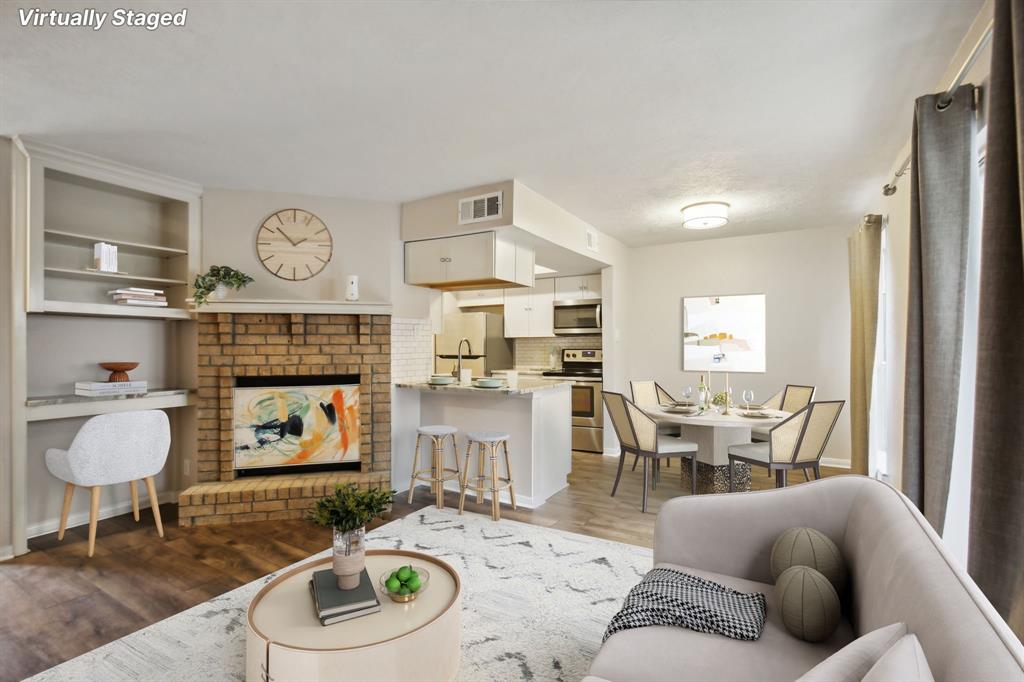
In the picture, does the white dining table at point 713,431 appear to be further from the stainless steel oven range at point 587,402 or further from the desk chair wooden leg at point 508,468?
the stainless steel oven range at point 587,402

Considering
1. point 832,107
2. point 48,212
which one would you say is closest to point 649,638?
point 832,107

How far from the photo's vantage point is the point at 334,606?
173cm

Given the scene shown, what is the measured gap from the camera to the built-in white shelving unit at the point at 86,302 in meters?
3.16

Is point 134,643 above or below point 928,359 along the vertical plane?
below

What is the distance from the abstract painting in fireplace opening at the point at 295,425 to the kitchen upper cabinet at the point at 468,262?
1.19 meters

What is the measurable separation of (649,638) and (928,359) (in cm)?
160

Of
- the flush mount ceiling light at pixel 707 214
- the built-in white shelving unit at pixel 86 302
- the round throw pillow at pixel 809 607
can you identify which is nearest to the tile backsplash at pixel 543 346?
the flush mount ceiling light at pixel 707 214

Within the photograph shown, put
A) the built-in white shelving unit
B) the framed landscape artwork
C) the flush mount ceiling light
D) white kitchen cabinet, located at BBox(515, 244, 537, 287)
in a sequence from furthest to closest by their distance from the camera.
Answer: the framed landscape artwork, white kitchen cabinet, located at BBox(515, 244, 537, 287), the flush mount ceiling light, the built-in white shelving unit

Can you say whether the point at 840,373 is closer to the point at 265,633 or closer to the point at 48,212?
the point at 265,633

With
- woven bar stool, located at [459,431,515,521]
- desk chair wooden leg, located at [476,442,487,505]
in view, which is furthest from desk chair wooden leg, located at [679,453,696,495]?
desk chair wooden leg, located at [476,442,487,505]

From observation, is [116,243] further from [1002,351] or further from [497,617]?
[1002,351]

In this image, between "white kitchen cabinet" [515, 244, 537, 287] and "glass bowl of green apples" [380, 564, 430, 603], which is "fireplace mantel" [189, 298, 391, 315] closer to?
"white kitchen cabinet" [515, 244, 537, 287]

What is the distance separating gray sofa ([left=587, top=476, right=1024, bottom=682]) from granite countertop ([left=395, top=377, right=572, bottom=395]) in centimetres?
211

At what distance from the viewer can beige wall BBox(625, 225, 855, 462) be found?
537 cm
